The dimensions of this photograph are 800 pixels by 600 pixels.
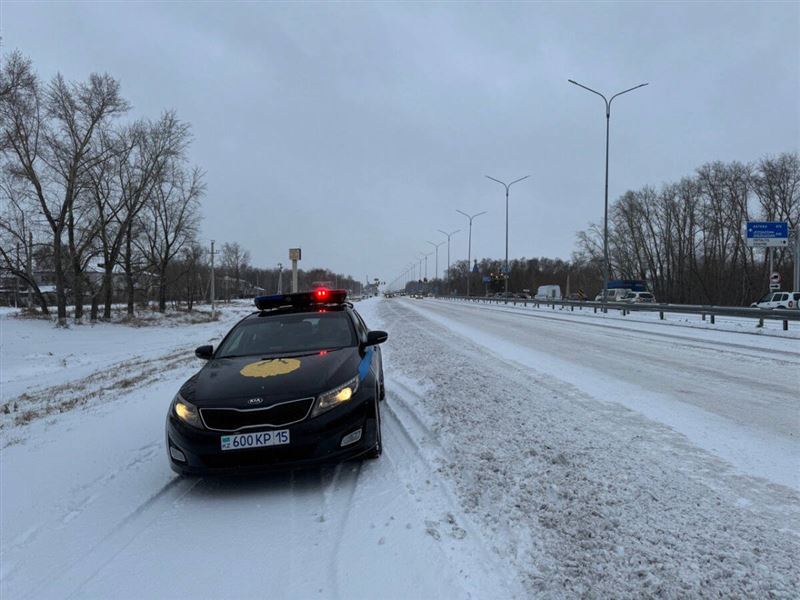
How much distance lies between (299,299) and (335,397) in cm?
314

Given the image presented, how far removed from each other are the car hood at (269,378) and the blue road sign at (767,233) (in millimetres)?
37463

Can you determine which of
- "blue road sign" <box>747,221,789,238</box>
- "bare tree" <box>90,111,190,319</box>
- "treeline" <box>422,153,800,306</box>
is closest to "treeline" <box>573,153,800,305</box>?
"treeline" <box>422,153,800,306</box>

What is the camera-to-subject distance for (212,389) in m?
4.10

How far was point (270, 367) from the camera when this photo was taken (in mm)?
4500

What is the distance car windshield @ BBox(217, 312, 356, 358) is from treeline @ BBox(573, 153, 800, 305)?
5560cm

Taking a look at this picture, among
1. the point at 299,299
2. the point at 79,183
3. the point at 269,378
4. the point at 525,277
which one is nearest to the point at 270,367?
the point at 269,378

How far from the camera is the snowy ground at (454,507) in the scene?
8.67 ft

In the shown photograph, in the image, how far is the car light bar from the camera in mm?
6754

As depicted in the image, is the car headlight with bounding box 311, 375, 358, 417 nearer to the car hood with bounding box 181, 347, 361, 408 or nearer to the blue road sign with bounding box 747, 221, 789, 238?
the car hood with bounding box 181, 347, 361, 408

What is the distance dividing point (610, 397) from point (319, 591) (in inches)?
209

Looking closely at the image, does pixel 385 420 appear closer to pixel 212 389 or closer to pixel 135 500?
pixel 212 389

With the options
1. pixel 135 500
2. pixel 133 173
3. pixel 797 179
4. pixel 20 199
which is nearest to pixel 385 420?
pixel 135 500

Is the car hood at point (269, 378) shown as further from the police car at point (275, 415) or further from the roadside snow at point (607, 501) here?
the roadside snow at point (607, 501)

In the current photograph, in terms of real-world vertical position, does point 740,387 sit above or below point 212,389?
below
